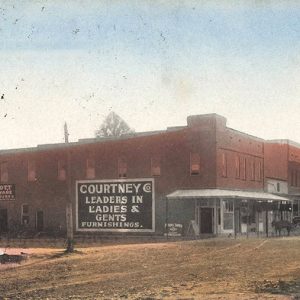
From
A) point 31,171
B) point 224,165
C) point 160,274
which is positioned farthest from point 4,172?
point 160,274

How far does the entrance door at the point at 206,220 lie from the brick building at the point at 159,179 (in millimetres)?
65

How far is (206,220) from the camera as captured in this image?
38.0m

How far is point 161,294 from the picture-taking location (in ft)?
46.6

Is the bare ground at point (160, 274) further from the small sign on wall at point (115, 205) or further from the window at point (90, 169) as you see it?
the window at point (90, 169)

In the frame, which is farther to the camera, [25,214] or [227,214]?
[25,214]

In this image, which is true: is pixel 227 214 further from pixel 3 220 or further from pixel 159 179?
pixel 3 220

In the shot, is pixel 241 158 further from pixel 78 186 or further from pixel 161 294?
pixel 161 294

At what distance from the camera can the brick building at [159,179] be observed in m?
38.3

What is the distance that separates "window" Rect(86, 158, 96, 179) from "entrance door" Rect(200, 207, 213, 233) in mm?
8882

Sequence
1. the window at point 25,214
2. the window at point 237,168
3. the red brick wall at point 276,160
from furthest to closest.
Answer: the red brick wall at point 276,160, the window at point 25,214, the window at point 237,168

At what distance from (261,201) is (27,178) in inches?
702

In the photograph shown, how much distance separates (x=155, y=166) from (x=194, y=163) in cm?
288

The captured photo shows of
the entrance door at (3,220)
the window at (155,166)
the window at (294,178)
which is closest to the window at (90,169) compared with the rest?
the window at (155,166)

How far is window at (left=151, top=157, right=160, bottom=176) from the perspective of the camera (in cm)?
4000
